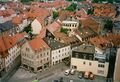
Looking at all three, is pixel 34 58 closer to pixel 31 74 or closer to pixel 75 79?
pixel 31 74

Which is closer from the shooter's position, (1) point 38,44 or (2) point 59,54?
(1) point 38,44

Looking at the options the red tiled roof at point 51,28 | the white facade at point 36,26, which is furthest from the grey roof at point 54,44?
the white facade at point 36,26

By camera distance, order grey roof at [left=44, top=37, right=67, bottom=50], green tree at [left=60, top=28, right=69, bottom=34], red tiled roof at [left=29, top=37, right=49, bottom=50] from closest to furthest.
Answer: red tiled roof at [left=29, top=37, right=49, bottom=50], grey roof at [left=44, top=37, right=67, bottom=50], green tree at [left=60, top=28, right=69, bottom=34]

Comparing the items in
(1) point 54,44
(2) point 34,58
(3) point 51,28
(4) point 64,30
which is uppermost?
(3) point 51,28

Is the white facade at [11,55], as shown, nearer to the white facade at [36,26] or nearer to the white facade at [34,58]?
the white facade at [34,58]

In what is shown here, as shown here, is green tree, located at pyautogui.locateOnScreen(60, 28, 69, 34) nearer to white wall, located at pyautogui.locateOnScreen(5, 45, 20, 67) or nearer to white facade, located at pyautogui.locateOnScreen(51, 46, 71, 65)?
white facade, located at pyautogui.locateOnScreen(51, 46, 71, 65)

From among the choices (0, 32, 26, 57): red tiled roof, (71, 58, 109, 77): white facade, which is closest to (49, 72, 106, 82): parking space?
(71, 58, 109, 77): white facade

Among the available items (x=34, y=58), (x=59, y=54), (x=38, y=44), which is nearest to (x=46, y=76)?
(x=34, y=58)
